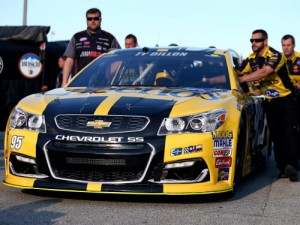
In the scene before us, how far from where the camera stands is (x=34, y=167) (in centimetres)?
620

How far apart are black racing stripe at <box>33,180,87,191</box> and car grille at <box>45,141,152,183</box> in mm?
52

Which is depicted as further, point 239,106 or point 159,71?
point 159,71

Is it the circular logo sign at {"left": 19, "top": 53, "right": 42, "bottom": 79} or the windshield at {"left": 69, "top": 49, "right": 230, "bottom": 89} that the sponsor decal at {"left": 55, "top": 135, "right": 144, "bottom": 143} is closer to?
the windshield at {"left": 69, "top": 49, "right": 230, "bottom": 89}

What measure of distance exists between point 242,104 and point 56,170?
6.18 feet

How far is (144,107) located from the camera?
6246 mm

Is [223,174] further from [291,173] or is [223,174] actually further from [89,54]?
[89,54]

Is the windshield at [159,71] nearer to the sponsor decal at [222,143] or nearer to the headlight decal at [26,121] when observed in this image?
the sponsor decal at [222,143]

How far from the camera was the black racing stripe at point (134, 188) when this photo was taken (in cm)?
598

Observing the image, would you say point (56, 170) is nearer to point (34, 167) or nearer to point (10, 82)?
point (34, 167)

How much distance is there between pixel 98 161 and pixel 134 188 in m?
0.35

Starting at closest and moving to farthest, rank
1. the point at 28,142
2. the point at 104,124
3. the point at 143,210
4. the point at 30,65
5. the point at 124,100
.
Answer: the point at 143,210 < the point at 104,124 < the point at 28,142 < the point at 124,100 < the point at 30,65

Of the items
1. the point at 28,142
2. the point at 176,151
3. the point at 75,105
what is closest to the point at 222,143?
the point at 176,151

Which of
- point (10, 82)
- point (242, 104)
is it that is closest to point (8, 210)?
point (242, 104)

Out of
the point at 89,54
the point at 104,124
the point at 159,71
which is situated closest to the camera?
the point at 104,124
